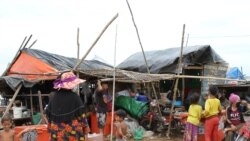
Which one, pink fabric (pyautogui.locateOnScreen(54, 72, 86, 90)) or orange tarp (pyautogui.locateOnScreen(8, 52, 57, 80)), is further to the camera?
orange tarp (pyautogui.locateOnScreen(8, 52, 57, 80))

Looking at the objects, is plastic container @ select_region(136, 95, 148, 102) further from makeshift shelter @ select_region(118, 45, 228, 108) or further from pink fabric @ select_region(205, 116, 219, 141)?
pink fabric @ select_region(205, 116, 219, 141)

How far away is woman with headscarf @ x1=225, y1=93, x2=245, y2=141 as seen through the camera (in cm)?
760

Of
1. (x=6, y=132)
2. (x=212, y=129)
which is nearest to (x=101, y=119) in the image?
(x=212, y=129)

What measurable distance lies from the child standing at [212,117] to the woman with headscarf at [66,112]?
306 centimetres

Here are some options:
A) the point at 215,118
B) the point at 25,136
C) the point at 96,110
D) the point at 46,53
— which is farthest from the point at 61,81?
the point at 46,53

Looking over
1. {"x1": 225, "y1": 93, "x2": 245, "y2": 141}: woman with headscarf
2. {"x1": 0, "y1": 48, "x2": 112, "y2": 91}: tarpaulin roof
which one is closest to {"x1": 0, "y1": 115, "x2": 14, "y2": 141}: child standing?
{"x1": 225, "y1": 93, "x2": 245, "y2": 141}: woman with headscarf

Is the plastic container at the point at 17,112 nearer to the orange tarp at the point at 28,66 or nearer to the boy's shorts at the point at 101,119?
the orange tarp at the point at 28,66

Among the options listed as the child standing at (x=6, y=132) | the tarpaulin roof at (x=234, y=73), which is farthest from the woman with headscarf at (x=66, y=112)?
the tarpaulin roof at (x=234, y=73)

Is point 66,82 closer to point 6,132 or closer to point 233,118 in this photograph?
point 6,132

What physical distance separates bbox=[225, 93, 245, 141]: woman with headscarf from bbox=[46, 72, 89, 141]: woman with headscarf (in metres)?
3.42

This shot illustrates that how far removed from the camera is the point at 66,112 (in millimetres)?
5445

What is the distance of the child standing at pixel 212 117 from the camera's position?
24.9ft

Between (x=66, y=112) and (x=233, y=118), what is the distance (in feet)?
12.2

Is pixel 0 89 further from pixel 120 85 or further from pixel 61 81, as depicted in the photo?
pixel 61 81
